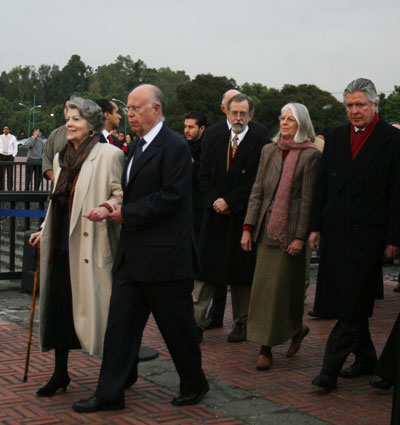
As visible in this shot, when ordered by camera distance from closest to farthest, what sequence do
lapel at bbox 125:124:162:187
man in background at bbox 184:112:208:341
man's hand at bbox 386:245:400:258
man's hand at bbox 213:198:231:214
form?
lapel at bbox 125:124:162:187
man's hand at bbox 386:245:400:258
man's hand at bbox 213:198:231:214
man in background at bbox 184:112:208:341

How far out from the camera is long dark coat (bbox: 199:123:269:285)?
6715 mm

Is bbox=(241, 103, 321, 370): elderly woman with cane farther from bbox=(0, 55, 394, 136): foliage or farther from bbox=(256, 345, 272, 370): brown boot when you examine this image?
bbox=(0, 55, 394, 136): foliage

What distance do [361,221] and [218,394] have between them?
1.46m

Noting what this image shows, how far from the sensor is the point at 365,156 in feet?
16.9

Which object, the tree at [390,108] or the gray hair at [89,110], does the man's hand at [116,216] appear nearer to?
the gray hair at [89,110]

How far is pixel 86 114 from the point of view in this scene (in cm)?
490

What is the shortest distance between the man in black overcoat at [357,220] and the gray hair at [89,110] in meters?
1.59

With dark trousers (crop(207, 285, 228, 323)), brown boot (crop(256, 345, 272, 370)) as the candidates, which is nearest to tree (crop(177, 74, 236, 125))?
dark trousers (crop(207, 285, 228, 323))

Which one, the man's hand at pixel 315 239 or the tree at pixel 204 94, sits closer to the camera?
the man's hand at pixel 315 239

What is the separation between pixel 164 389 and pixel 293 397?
2.80 feet

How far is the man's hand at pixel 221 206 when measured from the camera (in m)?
6.66

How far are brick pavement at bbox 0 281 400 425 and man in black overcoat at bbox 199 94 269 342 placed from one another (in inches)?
19.8

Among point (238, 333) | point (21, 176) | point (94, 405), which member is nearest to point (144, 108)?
point (94, 405)

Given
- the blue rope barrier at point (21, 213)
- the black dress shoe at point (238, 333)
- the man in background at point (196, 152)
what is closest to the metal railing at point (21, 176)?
the blue rope barrier at point (21, 213)
